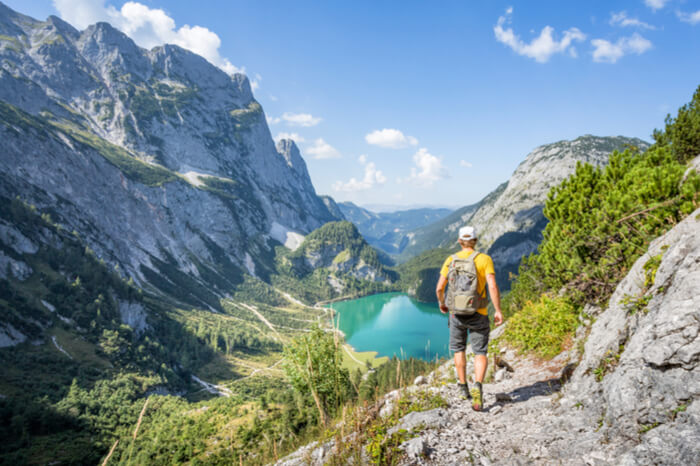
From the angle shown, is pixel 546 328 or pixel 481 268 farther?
pixel 546 328

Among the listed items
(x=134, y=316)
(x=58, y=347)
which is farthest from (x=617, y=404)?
(x=134, y=316)

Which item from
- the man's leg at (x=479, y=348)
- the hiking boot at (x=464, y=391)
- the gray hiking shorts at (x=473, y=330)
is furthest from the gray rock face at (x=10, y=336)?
the man's leg at (x=479, y=348)

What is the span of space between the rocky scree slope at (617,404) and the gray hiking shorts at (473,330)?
1302 millimetres

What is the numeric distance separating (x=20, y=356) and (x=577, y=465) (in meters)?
124

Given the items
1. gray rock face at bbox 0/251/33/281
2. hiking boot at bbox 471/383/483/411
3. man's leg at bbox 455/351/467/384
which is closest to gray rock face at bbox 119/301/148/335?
gray rock face at bbox 0/251/33/281

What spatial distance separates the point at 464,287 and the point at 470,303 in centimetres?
37

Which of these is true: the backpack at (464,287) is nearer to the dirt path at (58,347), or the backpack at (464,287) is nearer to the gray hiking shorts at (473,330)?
the gray hiking shorts at (473,330)

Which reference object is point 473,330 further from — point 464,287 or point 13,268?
point 13,268

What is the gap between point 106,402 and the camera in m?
76.5

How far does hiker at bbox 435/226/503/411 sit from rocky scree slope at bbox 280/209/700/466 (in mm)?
839

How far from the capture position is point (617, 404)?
4859 millimetres

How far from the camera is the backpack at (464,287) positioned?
7035 mm

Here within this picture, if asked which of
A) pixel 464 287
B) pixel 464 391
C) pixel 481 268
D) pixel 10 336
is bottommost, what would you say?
pixel 10 336

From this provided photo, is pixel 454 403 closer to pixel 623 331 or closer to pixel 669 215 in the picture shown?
pixel 623 331
